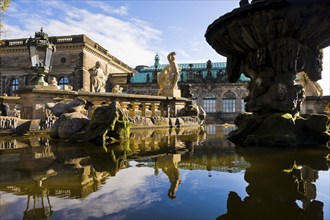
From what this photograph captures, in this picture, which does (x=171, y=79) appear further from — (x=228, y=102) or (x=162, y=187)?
(x=228, y=102)

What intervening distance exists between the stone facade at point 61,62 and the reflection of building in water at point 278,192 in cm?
3021

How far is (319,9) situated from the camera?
15.3ft

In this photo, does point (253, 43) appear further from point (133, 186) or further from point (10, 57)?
point (10, 57)

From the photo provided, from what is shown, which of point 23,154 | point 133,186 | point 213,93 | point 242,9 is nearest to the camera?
point 133,186

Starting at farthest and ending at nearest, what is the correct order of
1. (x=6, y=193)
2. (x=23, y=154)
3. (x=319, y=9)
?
(x=319, y=9) < (x=23, y=154) < (x=6, y=193)

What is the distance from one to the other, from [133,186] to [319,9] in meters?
4.81

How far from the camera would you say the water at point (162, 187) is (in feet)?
5.38

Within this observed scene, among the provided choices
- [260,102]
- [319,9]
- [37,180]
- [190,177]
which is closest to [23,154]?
[37,180]

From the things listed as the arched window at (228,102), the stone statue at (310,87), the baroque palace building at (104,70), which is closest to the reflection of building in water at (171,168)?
the stone statue at (310,87)

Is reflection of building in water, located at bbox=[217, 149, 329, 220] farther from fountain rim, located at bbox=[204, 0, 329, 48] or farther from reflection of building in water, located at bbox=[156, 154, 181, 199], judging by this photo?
fountain rim, located at bbox=[204, 0, 329, 48]

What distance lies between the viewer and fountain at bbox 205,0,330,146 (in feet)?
15.5

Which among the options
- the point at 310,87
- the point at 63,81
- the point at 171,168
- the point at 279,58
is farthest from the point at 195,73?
the point at 171,168

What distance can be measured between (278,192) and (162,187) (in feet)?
3.16

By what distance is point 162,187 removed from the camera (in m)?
2.19
